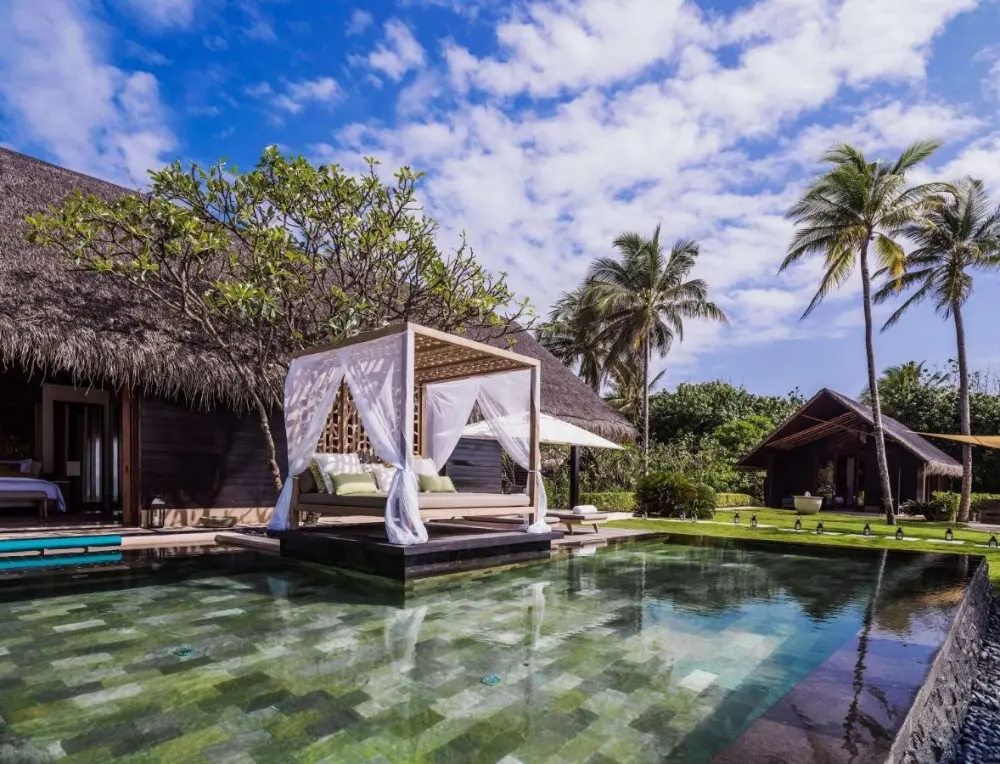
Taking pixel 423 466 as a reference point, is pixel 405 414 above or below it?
above

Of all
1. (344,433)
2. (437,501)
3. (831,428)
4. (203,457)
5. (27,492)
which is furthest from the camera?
(831,428)

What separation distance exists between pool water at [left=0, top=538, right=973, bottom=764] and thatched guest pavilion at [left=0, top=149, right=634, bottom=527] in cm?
330

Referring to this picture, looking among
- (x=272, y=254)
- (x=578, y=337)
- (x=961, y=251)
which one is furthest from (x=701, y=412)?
(x=272, y=254)

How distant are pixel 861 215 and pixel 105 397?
14.1 metres

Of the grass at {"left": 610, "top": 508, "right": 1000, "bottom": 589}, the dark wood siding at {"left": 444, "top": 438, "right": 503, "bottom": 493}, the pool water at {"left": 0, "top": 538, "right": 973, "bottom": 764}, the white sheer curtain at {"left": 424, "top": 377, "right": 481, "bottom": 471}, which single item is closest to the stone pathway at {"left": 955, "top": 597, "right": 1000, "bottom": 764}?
the pool water at {"left": 0, "top": 538, "right": 973, "bottom": 764}

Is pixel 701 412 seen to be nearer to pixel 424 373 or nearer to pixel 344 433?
pixel 424 373

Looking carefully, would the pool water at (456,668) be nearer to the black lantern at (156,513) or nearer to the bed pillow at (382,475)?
the bed pillow at (382,475)

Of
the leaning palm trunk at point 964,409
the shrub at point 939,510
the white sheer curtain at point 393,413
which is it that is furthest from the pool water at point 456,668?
the shrub at point 939,510

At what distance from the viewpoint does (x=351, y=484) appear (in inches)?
269

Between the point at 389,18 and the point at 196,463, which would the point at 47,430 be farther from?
the point at 389,18

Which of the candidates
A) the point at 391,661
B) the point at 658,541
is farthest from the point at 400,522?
the point at 658,541

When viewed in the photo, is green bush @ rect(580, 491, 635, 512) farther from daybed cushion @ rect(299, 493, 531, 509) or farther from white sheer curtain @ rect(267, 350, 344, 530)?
white sheer curtain @ rect(267, 350, 344, 530)

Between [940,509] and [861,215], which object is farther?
[940,509]

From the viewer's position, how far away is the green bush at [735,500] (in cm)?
1907
